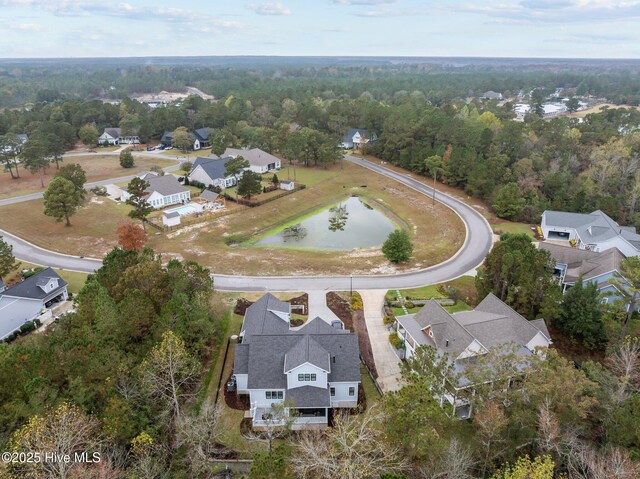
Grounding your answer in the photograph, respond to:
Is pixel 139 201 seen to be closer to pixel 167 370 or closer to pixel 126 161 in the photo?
pixel 126 161

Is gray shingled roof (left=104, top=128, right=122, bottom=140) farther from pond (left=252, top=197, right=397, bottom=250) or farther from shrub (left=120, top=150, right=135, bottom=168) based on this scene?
pond (left=252, top=197, right=397, bottom=250)

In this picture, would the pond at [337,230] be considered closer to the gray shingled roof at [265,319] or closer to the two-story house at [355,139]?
the gray shingled roof at [265,319]

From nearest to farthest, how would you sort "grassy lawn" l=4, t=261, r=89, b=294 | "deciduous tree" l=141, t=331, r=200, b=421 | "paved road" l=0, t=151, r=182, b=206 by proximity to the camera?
"deciduous tree" l=141, t=331, r=200, b=421 → "grassy lawn" l=4, t=261, r=89, b=294 → "paved road" l=0, t=151, r=182, b=206

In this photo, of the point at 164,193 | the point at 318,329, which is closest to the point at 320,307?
the point at 318,329

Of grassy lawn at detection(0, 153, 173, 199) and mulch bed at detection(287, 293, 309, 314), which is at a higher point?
grassy lawn at detection(0, 153, 173, 199)

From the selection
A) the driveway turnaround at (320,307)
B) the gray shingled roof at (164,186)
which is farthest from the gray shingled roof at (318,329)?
the gray shingled roof at (164,186)

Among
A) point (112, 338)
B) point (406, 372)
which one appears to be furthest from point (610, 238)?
point (112, 338)

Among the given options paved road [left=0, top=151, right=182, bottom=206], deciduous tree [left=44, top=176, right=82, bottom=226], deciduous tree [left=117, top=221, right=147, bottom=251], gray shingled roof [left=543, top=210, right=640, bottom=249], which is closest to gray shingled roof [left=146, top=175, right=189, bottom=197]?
deciduous tree [left=44, top=176, right=82, bottom=226]

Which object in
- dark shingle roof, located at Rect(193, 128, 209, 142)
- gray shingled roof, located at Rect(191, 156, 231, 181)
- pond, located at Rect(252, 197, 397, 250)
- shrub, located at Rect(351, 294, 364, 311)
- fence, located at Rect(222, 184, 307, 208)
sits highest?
dark shingle roof, located at Rect(193, 128, 209, 142)
